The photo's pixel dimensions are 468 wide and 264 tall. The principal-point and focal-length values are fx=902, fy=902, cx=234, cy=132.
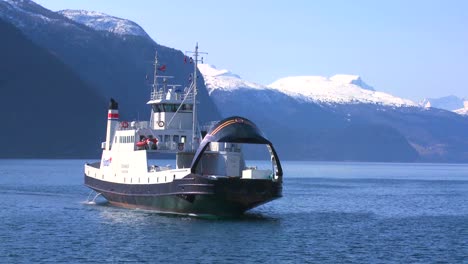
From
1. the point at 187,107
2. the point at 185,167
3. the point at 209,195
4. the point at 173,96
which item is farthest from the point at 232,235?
the point at 173,96

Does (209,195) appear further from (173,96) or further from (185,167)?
(173,96)

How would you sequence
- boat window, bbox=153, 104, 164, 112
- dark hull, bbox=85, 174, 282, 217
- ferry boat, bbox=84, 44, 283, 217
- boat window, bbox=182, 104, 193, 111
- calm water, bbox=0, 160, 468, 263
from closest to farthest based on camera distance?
calm water, bbox=0, 160, 468, 263 < dark hull, bbox=85, 174, 282, 217 < ferry boat, bbox=84, 44, 283, 217 < boat window, bbox=182, 104, 193, 111 < boat window, bbox=153, 104, 164, 112

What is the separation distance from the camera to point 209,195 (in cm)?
7300

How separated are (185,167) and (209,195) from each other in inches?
349

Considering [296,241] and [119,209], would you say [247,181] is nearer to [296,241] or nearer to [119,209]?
[296,241]

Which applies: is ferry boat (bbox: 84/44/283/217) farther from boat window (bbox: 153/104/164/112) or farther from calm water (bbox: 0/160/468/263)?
calm water (bbox: 0/160/468/263)

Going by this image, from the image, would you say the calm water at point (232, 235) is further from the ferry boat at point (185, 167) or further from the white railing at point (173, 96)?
the white railing at point (173, 96)

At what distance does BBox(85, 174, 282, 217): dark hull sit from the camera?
240 ft

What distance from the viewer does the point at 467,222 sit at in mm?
91250

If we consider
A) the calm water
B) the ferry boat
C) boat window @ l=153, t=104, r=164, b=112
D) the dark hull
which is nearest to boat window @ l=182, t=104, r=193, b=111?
the ferry boat

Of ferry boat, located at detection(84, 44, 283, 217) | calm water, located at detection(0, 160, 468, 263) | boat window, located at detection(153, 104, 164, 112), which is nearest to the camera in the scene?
calm water, located at detection(0, 160, 468, 263)

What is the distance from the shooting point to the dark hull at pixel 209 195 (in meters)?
73.0

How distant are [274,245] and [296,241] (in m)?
3.27

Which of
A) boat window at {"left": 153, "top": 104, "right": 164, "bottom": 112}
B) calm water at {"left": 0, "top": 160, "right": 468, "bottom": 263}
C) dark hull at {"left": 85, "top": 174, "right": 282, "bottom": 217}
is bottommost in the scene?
calm water at {"left": 0, "top": 160, "right": 468, "bottom": 263}
